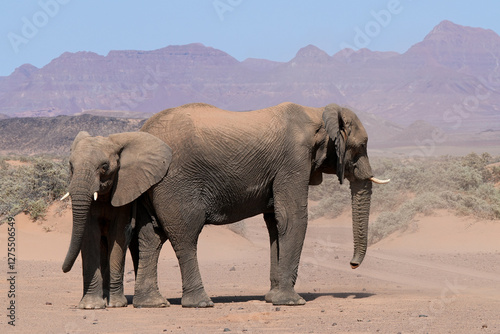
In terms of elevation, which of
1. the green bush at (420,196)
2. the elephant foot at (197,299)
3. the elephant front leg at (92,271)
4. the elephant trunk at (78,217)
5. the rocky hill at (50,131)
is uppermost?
the elephant trunk at (78,217)

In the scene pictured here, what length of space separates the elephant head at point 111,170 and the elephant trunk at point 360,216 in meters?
3.67

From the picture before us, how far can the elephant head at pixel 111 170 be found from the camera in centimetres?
1067

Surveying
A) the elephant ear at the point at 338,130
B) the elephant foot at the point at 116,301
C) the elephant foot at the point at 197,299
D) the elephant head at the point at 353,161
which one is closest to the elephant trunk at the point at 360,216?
the elephant head at the point at 353,161

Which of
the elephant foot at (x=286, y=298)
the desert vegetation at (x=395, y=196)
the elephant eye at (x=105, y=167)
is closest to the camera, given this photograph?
the elephant eye at (x=105, y=167)

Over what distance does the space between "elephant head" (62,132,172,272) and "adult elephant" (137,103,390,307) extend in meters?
0.28

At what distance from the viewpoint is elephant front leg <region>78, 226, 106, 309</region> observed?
37.0ft

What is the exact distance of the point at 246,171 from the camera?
12.2 metres

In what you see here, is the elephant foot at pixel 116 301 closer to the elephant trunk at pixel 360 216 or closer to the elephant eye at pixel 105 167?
the elephant eye at pixel 105 167

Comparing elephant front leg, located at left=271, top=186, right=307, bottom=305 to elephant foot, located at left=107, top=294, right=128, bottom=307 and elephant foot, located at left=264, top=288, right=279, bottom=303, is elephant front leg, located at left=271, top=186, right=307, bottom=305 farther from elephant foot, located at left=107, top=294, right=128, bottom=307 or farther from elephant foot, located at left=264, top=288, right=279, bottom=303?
elephant foot, located at left=107, top=294, right=128, bottom=307

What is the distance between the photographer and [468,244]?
840 inches

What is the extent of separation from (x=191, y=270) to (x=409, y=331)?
3654mm

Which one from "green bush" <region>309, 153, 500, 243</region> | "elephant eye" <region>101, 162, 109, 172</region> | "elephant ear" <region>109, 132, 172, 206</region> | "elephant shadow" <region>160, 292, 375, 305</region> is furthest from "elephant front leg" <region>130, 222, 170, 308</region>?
"green bush" <region>309, 153, 500, 243</region>

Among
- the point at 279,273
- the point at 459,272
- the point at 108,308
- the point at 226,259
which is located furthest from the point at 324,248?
the point at 108,308

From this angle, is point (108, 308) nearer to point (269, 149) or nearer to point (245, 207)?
point (245, 207)
